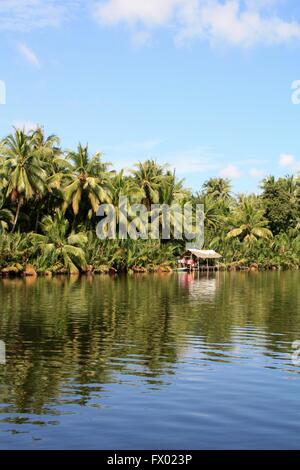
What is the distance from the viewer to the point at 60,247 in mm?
56156

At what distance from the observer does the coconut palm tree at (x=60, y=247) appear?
179 feet

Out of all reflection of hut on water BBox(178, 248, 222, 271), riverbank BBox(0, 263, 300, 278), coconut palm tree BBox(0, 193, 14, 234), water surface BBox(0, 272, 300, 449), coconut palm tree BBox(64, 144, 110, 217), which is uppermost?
coconut palm tree BBox(64, 144, 110, 217)

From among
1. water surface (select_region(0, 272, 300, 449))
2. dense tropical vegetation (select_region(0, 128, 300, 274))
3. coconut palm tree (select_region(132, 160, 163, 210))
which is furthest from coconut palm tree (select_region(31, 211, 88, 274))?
water surface (select_region(0, 272, 300, 449))

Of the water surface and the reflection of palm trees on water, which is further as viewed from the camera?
the reflection of palm trees on water

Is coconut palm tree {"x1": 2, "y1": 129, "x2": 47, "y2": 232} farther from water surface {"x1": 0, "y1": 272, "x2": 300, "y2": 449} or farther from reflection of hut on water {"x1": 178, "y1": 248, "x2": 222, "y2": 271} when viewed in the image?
water surface {"x1": 0, "y1": 272, "x2": 300, "y2": 449}

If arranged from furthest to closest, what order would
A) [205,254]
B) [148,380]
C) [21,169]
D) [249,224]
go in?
[249,224], [205,254], [21,169], [148,380]

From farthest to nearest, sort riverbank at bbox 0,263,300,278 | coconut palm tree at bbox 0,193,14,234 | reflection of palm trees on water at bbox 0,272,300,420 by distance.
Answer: coconut palm tree at bbox 0,193,14,234 → riverbank at bbox 0,263,300,278 → reflection of palm trees on water at bbox 0,272,300,420

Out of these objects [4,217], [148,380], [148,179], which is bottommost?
[148,380]

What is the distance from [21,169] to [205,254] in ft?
83.1

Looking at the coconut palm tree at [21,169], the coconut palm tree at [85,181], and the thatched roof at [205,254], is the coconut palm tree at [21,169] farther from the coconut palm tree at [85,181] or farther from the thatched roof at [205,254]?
the thatched roof at [205,254]

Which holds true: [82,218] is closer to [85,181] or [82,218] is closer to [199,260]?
[85,181]

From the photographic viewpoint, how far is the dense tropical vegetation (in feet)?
180

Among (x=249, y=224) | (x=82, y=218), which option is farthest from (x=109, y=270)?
(x=249, y=224)

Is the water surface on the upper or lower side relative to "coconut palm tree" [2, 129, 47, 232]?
lower
